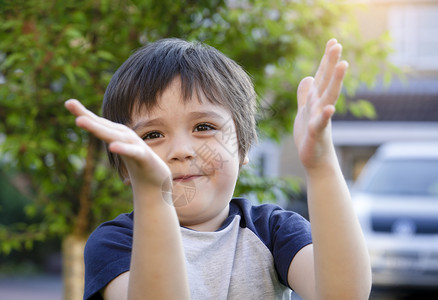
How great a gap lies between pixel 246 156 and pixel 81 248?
5.75ft

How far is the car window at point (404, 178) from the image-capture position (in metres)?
6.11

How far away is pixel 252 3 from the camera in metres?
2.71

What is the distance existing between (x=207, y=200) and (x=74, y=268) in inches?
75.1

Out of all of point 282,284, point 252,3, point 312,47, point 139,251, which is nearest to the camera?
point 139,251

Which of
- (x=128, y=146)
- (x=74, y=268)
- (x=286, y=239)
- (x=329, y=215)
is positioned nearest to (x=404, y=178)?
(x=74, y=268)

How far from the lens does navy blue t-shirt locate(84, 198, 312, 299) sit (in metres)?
1.27

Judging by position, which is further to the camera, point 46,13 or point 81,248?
point 81,248

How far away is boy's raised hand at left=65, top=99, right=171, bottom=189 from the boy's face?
0.21 m

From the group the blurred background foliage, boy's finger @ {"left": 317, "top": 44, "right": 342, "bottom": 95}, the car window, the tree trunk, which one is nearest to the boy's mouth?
boy's finger @ {"left": 317, "top": 44, "right": 342, "bottom": 95}

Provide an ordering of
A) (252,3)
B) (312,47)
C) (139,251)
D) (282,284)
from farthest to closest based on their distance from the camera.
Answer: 1. (312,47)
2. (252,3)
3. (282,284)
4. (139,251)

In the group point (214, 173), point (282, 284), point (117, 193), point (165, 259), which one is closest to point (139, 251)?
point (165, 259)

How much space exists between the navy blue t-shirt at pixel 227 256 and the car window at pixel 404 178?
5.02 meters

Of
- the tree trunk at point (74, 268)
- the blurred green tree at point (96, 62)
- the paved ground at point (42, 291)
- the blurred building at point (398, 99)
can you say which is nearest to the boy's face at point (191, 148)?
the blurred green tree at point (96, 62)

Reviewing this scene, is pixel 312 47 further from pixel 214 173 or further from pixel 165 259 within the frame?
pixel 165 259
